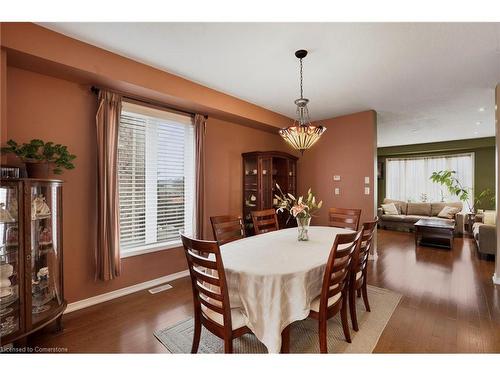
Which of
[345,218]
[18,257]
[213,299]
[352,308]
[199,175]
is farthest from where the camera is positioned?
[199,175]

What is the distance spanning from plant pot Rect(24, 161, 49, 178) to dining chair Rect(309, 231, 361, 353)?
7.79 feet

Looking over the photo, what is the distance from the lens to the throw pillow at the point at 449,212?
19.9 ft

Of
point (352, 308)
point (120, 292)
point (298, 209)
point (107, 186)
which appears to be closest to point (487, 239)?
point (352, 308)

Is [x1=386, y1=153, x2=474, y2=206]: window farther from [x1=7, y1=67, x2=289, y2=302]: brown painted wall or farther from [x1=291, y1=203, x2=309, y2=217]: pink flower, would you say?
Result: [x1=7, y1=67, x2=289, y2=302]: brown painted wall

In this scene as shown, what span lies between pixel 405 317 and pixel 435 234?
3588mm

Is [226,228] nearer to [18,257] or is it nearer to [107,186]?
[107,186]

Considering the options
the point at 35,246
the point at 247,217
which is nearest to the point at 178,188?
the point at 247,217

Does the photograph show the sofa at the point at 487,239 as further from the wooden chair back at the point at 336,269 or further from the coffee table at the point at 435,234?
the wooden chair back at the point at 336,269

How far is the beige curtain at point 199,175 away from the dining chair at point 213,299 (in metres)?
1.69

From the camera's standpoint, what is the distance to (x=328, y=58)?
93.4 inches

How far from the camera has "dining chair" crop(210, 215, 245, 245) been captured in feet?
7.70

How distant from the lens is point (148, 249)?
9.68 feet

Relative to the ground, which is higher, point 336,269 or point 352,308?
point 336,269

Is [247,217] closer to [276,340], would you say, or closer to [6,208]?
[276,340]
